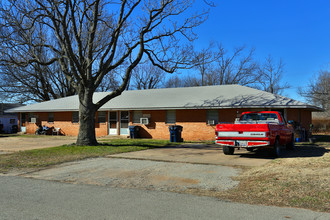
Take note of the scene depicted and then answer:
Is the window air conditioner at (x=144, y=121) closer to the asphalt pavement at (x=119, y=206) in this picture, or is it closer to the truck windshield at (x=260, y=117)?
the truck windshield at (x=260, y=117)

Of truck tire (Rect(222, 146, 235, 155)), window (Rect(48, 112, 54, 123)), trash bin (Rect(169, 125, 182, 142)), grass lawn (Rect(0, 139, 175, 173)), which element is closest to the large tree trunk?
grass lawn (Rect(0, 139, 175, 173))

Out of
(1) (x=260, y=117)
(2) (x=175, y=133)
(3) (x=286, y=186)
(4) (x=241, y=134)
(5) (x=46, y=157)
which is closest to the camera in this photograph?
(3) (x=286, y=186)

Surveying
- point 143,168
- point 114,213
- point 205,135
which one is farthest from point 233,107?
point 114,213

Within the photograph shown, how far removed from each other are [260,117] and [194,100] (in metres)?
8.57

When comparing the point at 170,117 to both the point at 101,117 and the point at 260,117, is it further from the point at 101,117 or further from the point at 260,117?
the point at 260,117

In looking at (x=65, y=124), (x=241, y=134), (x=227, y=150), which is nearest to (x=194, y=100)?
(x=227, y=150)

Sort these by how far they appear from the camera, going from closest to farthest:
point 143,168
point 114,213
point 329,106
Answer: point 114,213 → point 143,168 → point 329,106

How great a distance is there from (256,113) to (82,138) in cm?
934

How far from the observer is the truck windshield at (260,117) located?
13.2 meters

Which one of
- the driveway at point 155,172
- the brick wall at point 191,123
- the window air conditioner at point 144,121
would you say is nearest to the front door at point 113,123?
the brick wall at point 191,123

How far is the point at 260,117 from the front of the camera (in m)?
13.5

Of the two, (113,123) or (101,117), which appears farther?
(101,117)

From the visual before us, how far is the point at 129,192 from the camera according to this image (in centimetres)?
661

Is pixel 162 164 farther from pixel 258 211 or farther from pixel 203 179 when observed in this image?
pixel 258 211
